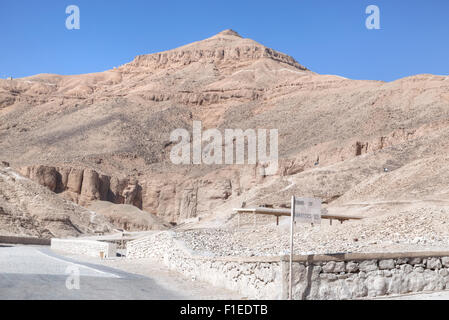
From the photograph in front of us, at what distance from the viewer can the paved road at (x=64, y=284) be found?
30.7 ft

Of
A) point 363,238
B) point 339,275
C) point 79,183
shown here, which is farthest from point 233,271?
point 79,183

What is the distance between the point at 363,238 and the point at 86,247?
13223 mm

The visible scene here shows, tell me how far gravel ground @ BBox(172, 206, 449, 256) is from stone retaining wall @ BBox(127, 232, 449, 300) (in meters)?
1.18

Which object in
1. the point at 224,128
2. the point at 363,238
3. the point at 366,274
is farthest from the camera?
the point at 224,128

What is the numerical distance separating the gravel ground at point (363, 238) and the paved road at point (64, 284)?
8.15 ft

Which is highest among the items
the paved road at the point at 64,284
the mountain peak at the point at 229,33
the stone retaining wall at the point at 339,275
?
the mountain peak at the point at 229,33

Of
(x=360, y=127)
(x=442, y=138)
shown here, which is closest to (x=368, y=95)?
(x=360, y=127)

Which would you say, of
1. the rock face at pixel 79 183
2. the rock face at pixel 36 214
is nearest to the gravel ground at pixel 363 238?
the rock face at pixel 36 214

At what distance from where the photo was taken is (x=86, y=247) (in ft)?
80.9

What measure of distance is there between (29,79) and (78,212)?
88.9 metres

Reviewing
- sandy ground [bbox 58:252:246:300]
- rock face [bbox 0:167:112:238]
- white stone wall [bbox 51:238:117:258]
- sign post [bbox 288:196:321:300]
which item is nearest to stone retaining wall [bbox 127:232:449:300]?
sandy ground [bbox 58:252:246:300]

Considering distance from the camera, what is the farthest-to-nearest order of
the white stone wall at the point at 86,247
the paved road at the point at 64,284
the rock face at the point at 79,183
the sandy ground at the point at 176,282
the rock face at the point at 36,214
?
the rock face at the point at 79,183 < the rock face at the point at 36,214 < the white stone wall at the point at 86,247 < the sandy ground at the point at 176,282 < the paved road at the point at 64,284

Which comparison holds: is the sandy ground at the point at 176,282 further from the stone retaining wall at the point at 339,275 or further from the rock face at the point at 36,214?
the rock face at the point at 36,214

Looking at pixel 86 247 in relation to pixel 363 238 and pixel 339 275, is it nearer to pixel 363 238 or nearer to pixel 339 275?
pixel 363 238
